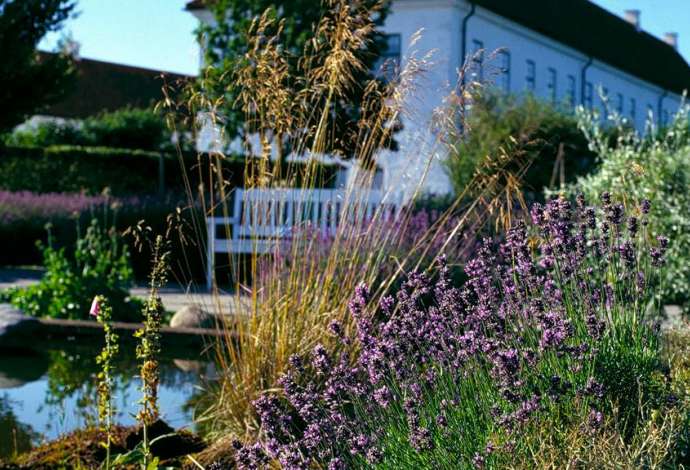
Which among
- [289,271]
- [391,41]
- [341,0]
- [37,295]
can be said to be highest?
[391,41]

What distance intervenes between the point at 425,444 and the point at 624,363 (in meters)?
1.03

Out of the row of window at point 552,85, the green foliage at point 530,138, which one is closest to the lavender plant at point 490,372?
the green foliage at point 530,138

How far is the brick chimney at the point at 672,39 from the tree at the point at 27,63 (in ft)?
111

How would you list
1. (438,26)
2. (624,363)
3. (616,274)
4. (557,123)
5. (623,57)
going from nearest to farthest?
(624,363)
(616,274)
(557,123)
(438,26)
(623,57)

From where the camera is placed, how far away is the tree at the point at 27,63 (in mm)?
19469

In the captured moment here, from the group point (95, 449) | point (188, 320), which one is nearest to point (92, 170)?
point (188, 320)

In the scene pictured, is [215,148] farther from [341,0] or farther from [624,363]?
[624,363]

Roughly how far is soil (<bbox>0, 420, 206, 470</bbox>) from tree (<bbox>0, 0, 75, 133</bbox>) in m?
15.5

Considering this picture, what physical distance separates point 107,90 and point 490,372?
1426 inches

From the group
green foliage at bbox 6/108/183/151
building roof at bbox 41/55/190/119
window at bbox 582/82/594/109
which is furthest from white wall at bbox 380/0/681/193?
building roof at bbox 41/55/190/119

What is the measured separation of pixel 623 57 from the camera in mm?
37125

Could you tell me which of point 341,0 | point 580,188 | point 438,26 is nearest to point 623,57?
point 438,26

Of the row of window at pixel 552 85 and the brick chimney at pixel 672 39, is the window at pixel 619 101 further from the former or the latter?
the brick chimney at pixel 672 39

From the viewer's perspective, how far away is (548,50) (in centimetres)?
3042
